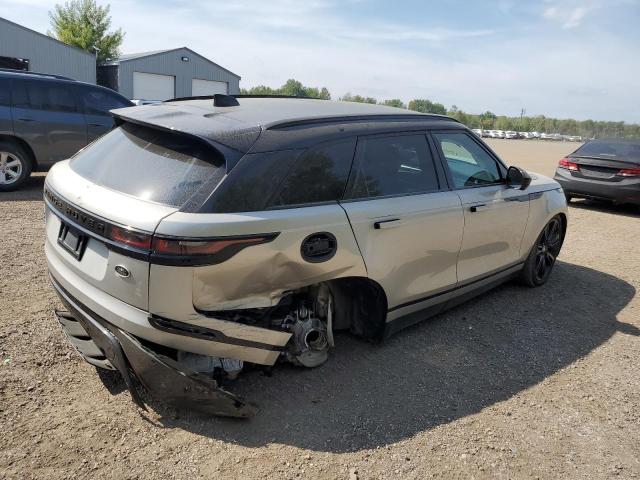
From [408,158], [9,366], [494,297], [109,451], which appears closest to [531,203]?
[494,297]

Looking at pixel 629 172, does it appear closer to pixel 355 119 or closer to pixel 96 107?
pixel 355 119

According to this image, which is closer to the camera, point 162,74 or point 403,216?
point 403,216

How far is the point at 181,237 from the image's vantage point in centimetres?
245

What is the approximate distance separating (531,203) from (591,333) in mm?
1243

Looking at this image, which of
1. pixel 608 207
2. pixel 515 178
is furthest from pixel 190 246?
pixel 608 207

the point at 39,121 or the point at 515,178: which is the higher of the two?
the point at 515,178

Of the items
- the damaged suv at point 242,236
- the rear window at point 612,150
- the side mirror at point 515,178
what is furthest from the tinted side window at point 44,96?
the rear window at point 612,150

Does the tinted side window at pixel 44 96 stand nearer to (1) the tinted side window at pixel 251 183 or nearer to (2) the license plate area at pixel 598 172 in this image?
(1) the tinted side window at pixel 251 183

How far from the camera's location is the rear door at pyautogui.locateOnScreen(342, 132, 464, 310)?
3240mm

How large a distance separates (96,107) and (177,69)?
101 ft

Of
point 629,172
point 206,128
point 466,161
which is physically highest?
point 206,128

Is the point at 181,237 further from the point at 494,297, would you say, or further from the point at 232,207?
the point at 494,297

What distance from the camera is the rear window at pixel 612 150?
9.89m

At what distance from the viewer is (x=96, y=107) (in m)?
8.92
